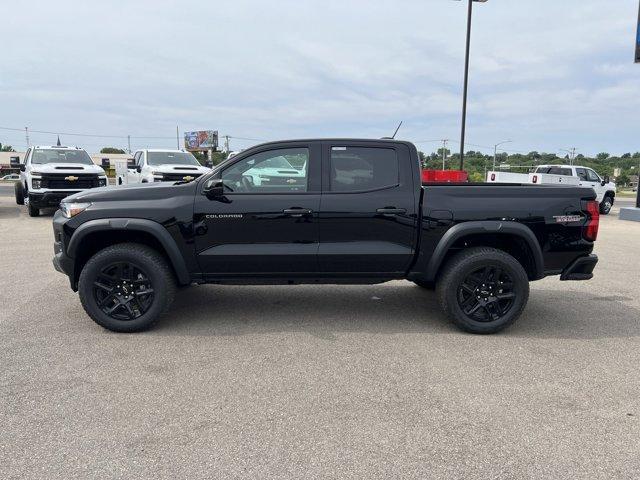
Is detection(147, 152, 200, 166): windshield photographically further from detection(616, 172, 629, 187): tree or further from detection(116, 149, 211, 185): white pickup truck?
detection(616, 172, 629, 187): tree

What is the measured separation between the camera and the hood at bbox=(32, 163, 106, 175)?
13086 millimetres

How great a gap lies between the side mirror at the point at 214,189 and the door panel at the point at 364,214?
93cm

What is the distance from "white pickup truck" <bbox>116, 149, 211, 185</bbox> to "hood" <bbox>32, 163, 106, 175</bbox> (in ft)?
4.09

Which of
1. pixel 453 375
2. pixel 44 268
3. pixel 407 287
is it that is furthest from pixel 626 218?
pixel 44 268

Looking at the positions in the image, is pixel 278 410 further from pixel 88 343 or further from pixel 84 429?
pixel 88 343

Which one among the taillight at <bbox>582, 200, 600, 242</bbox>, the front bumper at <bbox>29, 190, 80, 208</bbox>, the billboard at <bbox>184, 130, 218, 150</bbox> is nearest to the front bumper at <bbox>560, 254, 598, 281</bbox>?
the taillight at <bbox>582, 200, 600, 242</bbox>

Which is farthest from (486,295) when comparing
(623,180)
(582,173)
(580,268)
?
(623,180)

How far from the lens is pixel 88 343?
4.37 metres

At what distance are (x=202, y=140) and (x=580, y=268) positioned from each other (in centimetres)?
9170

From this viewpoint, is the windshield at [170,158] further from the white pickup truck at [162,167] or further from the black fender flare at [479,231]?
the black fender flare at [479,231]

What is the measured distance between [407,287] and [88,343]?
387cm

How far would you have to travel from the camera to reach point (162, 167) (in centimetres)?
1394

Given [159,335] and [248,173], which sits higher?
[248,173]

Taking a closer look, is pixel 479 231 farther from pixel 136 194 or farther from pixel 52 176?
pixel 52 176
